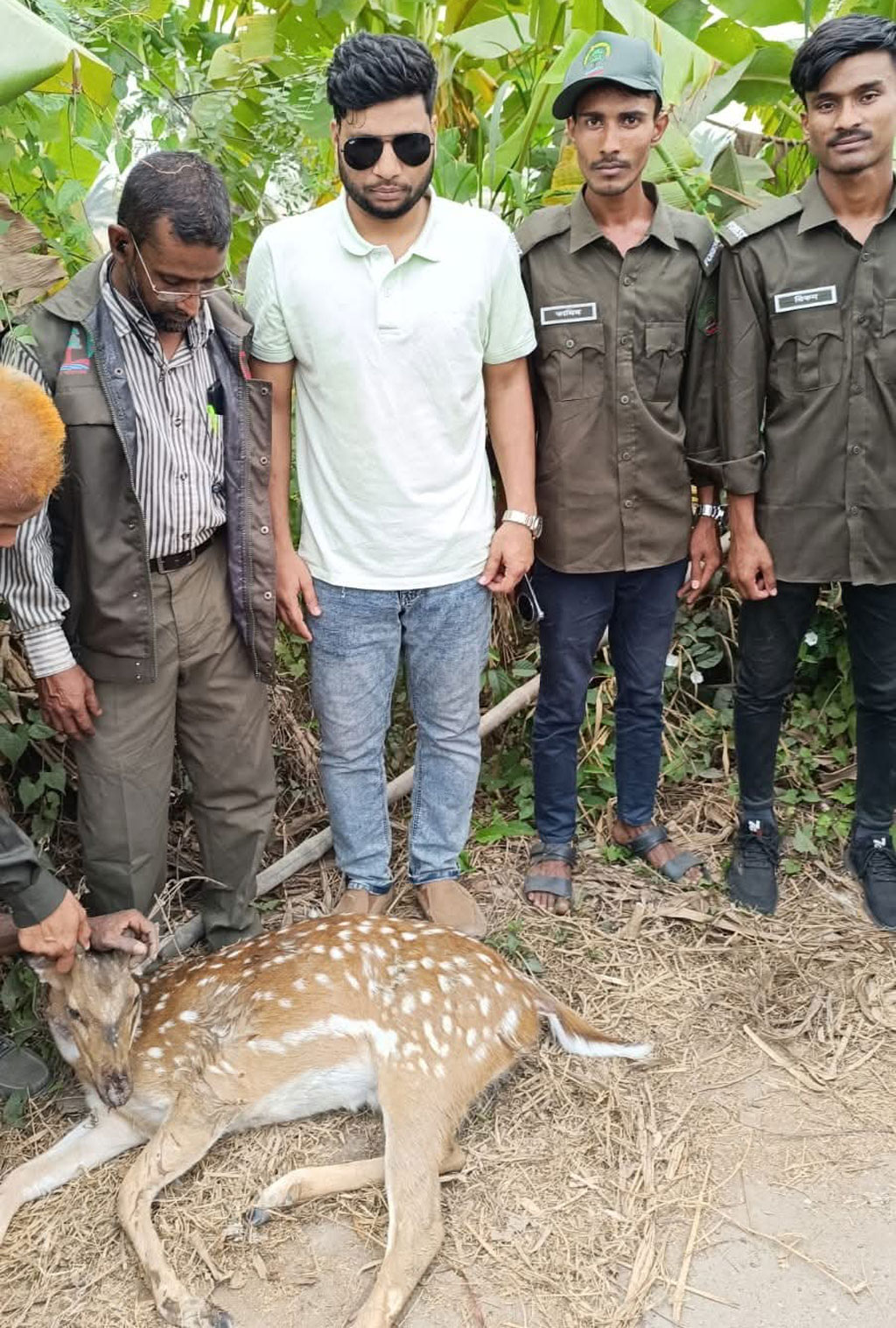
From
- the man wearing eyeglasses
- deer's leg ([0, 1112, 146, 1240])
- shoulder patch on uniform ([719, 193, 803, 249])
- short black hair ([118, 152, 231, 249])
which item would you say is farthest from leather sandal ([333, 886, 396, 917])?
shoulder patch on uniform ([719, 193, 803, 249])

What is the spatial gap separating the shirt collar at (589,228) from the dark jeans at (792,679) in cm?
116

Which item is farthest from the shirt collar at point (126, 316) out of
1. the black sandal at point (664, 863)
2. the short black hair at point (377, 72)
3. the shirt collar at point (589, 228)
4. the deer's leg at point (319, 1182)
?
the black sandal at point (664, 863)

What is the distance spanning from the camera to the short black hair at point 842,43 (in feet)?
11.0

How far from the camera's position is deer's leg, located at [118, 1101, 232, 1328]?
2701 mm

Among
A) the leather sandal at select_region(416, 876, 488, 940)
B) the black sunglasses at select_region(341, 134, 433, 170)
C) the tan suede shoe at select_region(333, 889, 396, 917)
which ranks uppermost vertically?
the black sunglasses at select_region(341, 134, 433, 170)

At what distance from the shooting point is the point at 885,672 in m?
3.91

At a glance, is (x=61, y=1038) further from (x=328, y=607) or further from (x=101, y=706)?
(x=328, y=607)

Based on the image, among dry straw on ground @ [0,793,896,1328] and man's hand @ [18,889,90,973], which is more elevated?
man's hand @ [18,889,90,973]

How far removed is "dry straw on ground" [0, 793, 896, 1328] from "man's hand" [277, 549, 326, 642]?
1167 mm

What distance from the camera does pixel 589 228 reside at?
3615 mm

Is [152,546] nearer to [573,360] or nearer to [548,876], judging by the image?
[573,360]

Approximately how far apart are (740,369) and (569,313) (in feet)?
1.83

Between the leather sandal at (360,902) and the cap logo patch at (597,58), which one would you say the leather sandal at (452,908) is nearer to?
the leather sandal at (360,902)

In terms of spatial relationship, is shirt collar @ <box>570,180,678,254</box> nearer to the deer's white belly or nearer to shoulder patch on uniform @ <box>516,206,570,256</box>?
shoulder patch on uniform @ <box>516,206,570,256</box>
